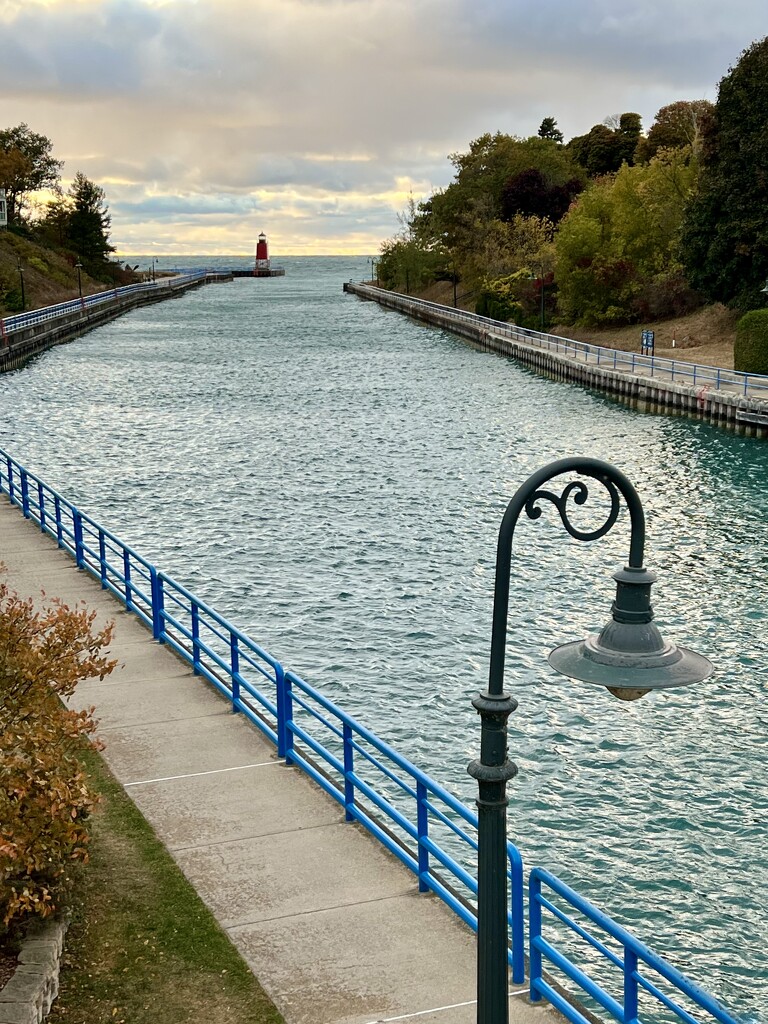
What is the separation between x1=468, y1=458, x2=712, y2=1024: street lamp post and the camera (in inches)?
236

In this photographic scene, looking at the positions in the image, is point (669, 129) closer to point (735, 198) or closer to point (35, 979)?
point (735, 198)

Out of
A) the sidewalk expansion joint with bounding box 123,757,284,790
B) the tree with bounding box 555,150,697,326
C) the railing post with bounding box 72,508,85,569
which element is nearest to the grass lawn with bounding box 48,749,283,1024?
the sidewalk expansion joint with bounding box 123,757,284,790

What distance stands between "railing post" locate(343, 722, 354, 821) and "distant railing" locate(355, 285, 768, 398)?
4062 cm

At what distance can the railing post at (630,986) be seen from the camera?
8.12 metres

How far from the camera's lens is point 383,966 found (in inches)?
391

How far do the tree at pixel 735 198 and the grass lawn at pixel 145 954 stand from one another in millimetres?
57845

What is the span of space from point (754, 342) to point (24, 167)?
11756cm

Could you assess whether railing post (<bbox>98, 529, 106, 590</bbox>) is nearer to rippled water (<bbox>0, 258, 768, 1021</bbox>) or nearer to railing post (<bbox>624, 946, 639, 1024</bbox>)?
rippled water (<bbox>0, 258, 768, 1021</bbox>)

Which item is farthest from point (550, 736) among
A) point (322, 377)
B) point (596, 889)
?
point (322, 377)

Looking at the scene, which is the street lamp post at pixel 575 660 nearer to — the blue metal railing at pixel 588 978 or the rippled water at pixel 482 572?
the blue metal railing at pixel 588 978

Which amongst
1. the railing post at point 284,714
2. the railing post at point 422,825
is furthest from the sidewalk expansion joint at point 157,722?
the railing post at point 422,825

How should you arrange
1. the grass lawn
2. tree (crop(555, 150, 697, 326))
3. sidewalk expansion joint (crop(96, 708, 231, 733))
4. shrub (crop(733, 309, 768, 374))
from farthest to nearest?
1. tree (crop(555, 150, 697, 326))
2. shrub (crop(733, 309, 768, 374))
3. sidewalk expansion joint (crop(96, 708, 231, 733))
4. the grass lawn

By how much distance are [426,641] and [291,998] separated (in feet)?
49.7

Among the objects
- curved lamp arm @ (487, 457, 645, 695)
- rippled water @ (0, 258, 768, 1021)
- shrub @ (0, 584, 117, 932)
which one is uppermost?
curved lamp arm @ (487, 457, 645, 695)
